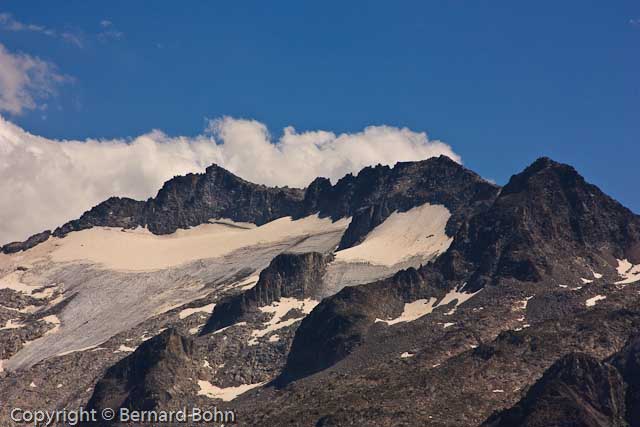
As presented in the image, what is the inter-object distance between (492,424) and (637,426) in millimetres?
25976

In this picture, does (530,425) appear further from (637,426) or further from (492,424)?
(637,426)

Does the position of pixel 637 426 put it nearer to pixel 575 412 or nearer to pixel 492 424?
pixel 575 412

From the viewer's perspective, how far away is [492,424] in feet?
656


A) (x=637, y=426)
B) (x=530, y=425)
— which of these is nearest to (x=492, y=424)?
(x=530, y=425)

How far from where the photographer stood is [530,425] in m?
194

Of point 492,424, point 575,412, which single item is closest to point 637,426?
point 575,412

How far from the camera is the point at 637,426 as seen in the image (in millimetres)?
199750

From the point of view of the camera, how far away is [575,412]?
198 metres

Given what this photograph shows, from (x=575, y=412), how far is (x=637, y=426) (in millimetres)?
12036

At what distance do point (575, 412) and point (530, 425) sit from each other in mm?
9811

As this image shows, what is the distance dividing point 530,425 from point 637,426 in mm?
21223
